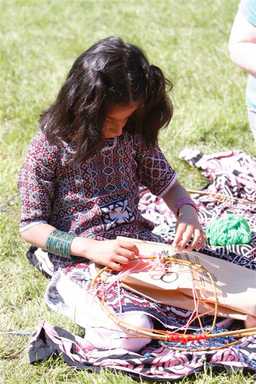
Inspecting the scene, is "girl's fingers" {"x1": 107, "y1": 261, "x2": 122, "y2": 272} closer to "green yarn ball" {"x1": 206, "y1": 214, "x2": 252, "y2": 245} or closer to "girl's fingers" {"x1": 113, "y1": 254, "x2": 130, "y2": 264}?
"girl's fingers" {"x1": 113, "y1": 254, "x2": 130, "y2": 264}

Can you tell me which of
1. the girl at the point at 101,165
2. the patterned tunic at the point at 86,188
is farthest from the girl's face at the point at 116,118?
the patterned tunic at the point at 86,188

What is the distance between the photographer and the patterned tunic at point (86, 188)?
231 centimetres

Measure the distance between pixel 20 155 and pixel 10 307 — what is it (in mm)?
1186

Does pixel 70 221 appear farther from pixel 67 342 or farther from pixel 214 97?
pixel 214 97

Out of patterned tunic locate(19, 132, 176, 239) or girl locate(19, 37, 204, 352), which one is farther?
patterned tunic locate(19, 132, 176, 239)

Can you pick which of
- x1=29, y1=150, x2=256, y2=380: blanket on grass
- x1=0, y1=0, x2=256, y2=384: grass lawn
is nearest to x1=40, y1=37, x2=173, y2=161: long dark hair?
x1=29, y1=150, x2=256, y2=380: blanket on grass

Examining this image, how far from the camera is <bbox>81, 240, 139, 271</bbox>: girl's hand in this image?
2170 millimetres

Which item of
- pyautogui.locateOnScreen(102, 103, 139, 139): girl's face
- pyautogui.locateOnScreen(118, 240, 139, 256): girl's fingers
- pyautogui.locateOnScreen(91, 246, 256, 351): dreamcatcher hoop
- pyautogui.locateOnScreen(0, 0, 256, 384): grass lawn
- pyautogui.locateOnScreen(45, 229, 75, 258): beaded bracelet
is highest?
pyautogui.locateOnScreen(102, 103, 139, 139): girl's face

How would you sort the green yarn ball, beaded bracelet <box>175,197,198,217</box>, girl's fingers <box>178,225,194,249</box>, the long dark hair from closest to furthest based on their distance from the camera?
the long dark hair → girl's fingers <box>178,225,194,249</box> → beaded bracelet <box>175,197,198,217</box> → the green yarn ball

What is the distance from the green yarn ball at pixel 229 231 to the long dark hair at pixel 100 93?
2.15 ft

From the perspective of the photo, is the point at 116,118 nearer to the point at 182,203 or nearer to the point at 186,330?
the point at 182,203

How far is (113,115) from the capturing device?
2123 mm

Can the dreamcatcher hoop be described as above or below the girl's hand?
below

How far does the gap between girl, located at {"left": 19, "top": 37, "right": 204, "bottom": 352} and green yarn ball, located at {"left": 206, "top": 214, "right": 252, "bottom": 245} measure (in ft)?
1.00
